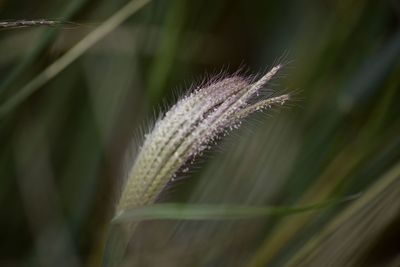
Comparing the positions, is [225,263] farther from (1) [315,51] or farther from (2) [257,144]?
(1) [315,51]

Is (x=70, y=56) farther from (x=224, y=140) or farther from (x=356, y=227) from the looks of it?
(x=356, y=227)

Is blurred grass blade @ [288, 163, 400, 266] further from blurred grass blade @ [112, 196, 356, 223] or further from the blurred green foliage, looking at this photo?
blurred grass blade @ [112, 196, 356, 223]

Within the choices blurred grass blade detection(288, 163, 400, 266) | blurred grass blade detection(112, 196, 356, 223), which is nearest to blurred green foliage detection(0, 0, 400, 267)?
blurred grass blade detection(288, 163, 400, 266)

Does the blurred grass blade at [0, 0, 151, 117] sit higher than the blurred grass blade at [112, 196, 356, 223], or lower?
higher

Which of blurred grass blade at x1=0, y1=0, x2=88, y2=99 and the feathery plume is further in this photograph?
blurred grass blade at x1=0, y1=0, x2=88, y2=99

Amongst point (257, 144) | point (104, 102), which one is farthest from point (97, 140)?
point (257, 144)

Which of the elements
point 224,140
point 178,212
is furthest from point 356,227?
point 178,212

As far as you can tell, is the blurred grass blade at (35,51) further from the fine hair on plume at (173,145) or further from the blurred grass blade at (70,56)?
the fine hair on plume at (173,145)
